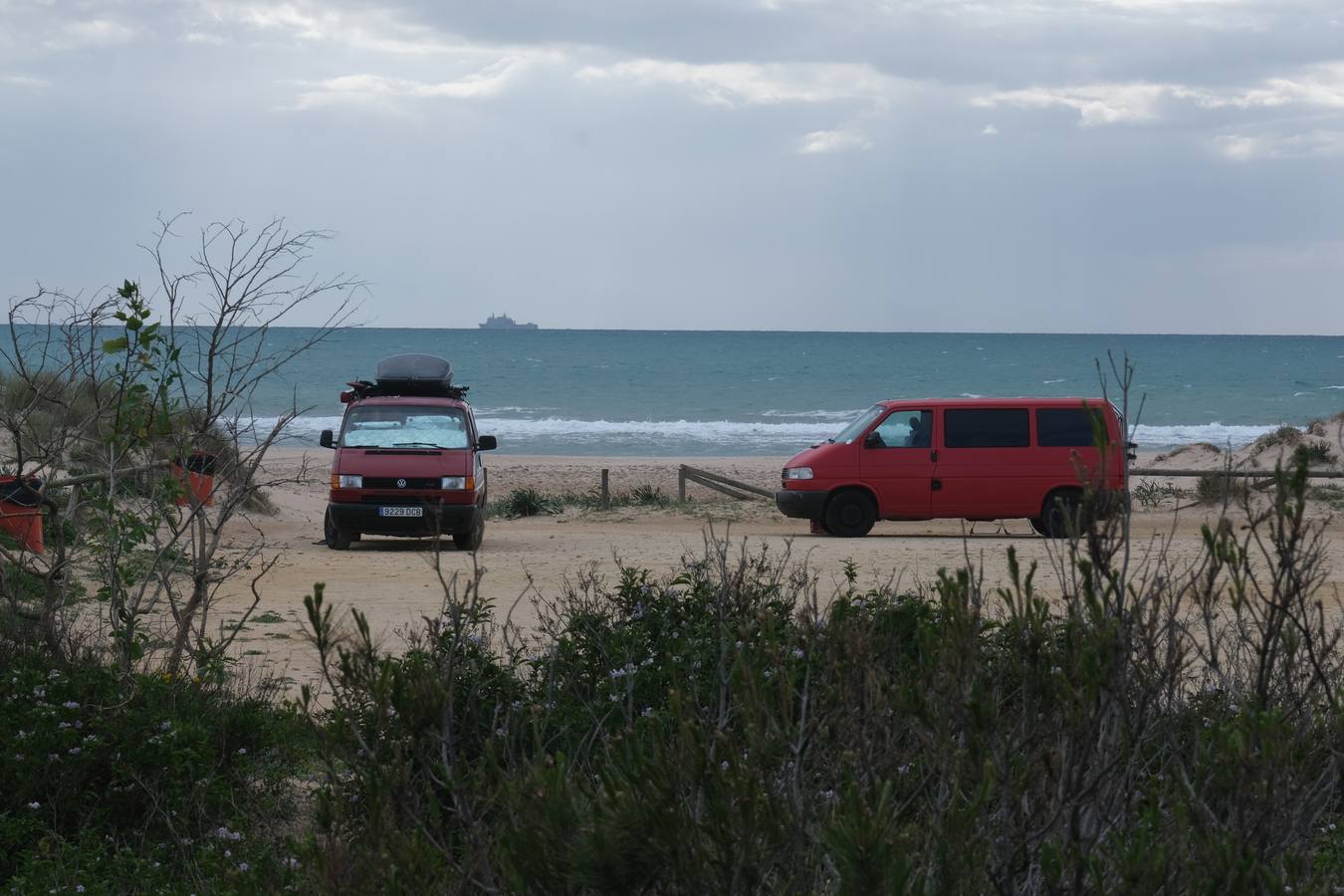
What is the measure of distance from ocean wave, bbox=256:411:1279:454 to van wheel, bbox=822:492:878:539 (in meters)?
25.6

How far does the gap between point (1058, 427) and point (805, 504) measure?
125 inches

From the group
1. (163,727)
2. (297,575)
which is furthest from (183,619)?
(297,575)

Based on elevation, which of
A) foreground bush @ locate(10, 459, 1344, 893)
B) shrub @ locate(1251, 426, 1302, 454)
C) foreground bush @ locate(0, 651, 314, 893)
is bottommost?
foreground bush @ locate(0, 651, 314, 893)

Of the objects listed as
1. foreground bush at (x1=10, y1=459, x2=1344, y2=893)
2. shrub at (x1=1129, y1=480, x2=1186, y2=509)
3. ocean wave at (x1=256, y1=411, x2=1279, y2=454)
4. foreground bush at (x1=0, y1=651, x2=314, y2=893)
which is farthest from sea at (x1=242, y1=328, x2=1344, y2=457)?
foreground bush at (x1=10, y1=459, x2=1344, y2=893)

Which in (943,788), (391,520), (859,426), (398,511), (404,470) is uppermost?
(859,426)

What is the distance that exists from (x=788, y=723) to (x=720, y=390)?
6826cm

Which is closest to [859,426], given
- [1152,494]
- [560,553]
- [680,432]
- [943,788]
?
[560,553]

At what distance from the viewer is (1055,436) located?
53.7 feet

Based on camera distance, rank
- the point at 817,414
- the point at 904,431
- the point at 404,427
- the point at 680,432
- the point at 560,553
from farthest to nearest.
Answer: the point at 817,414 < the point at 680,432 < the point at 904,431 < the point at 404,427 < the point at 560,553

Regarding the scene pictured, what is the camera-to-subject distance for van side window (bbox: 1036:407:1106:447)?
16312mm

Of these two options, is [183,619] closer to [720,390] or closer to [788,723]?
[788,723]

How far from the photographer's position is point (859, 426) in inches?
661

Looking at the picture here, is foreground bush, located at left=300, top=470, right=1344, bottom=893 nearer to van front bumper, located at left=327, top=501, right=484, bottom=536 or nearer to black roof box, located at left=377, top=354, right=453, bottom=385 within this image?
van front bumper, located at left=327, top=501, right=484, bottom=536

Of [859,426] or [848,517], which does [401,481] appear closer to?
[848,517]
